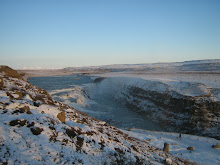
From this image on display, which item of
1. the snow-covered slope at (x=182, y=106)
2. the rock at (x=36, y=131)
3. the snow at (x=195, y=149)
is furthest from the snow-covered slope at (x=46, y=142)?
the snow-covered slope at (x=182, y=106)

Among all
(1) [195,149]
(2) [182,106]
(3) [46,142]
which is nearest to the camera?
(3) [46,142]

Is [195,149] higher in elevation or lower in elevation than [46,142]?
lower

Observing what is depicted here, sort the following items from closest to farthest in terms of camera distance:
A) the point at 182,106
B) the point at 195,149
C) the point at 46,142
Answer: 1. the point at 46,142
2. the point at 195,149
3. the point at 182,106

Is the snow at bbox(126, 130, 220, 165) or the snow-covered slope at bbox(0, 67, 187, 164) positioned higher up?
the snow-covered slope at bbox(0, 67, 187, 164)

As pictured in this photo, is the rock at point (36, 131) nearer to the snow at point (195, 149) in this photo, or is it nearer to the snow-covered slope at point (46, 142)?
the snow-covered slope at point (46, 142)

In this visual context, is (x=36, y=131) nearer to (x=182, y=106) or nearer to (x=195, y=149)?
(x=195, y=149)

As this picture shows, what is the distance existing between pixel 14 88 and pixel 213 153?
57.0ft

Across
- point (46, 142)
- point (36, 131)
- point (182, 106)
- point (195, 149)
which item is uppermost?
point (36, 131)

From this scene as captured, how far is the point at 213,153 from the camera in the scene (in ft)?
45.1

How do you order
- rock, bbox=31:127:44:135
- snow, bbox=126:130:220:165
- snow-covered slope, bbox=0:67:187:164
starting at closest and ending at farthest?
snow-covered slope, bbox=0:67:187:164 → rock, bbox=31:127:44:135 → snow, bbox=126:130:220:165

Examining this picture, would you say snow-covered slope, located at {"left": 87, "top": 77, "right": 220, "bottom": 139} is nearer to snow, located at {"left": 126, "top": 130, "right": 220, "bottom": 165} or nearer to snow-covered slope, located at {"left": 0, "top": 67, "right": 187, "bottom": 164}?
snow, located at {"left": 126, "top": 130, "right": 220, "bottom": 165}

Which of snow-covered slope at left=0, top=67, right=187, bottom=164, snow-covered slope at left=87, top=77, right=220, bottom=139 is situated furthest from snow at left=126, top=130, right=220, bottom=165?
snow-covered slope at left=0, top=67, right=187, bottom=164

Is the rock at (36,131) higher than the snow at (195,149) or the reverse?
higher

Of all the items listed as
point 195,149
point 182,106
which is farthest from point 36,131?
point 182,106
